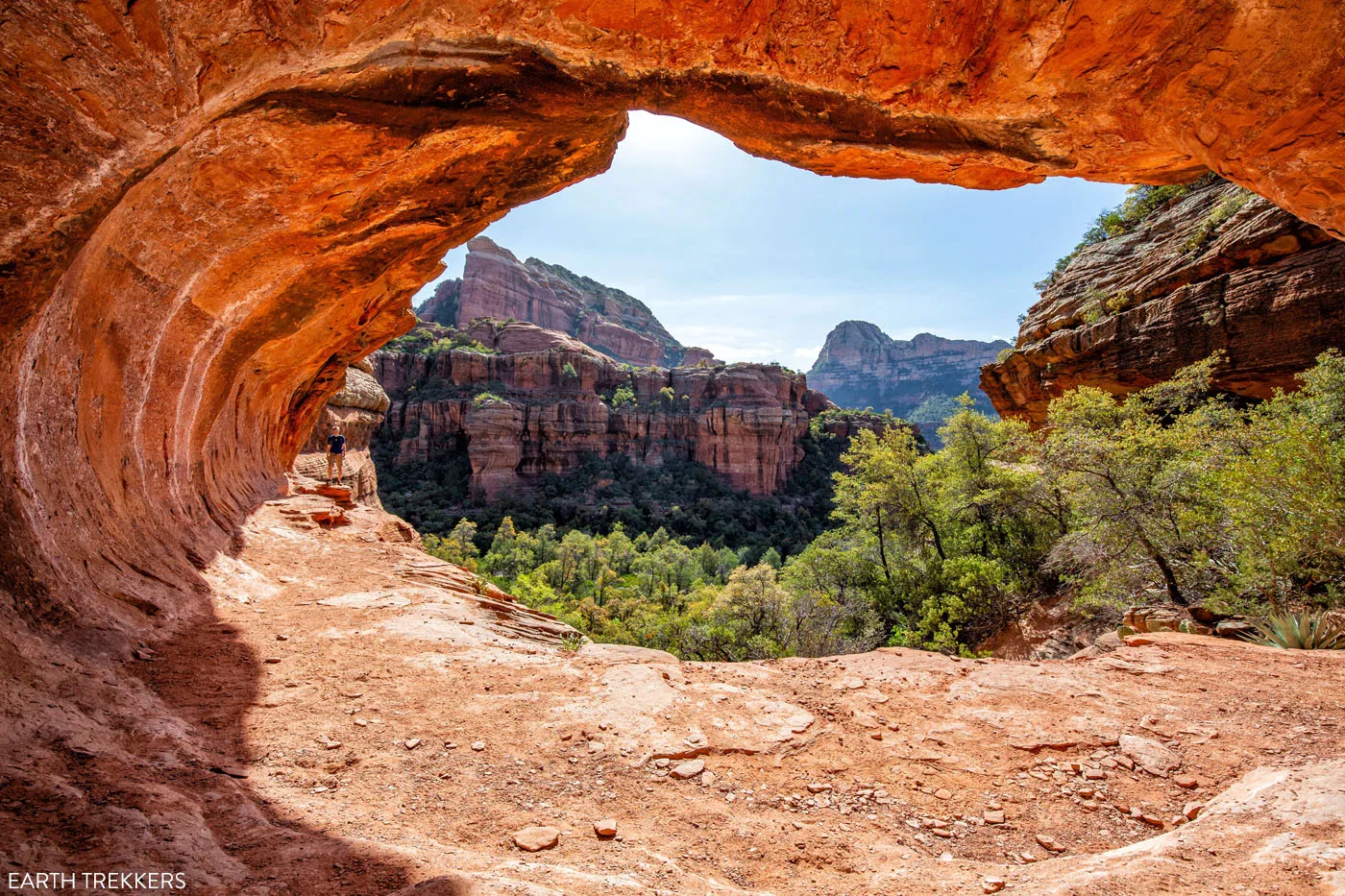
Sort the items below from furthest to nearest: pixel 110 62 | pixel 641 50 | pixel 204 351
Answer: pixel 204 351
pixel 641 50
pixel 110 62

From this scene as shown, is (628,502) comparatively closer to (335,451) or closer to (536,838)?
(335,451)

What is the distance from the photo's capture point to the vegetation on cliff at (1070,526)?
674cm

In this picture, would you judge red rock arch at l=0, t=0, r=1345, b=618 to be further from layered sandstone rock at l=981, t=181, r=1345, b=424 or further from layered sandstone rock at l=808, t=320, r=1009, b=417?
layered sandstone rock at l=808, t=320, r=1009, b=417

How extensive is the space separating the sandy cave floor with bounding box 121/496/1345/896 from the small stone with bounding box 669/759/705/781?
40mm

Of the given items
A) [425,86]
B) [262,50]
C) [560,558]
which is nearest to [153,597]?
[262,50]

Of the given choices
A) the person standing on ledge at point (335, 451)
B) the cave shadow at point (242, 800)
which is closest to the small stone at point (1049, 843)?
the cave shadow at point (242, 800)

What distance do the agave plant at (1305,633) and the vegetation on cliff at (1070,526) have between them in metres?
0.96

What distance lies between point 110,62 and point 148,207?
1.80 meters

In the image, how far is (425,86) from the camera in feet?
10.8

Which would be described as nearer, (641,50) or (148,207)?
(641,50)

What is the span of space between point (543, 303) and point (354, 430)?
73.8m

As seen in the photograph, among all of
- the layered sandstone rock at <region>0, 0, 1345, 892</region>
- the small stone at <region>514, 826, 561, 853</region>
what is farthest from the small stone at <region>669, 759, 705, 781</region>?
the small stone at <region>514, 826, 561, 853</region>

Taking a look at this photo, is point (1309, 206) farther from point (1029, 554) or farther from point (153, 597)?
point (1029, 554)

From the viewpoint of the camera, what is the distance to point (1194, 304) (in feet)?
39.5
